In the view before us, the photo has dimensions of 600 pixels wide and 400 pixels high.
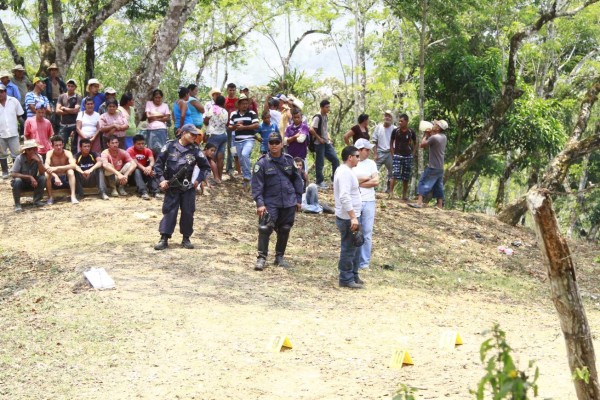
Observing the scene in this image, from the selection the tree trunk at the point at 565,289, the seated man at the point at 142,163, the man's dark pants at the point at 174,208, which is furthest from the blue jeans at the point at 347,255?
the seated man at the point at 142,163

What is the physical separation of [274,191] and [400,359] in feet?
11.9

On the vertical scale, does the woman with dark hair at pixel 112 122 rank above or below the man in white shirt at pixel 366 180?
above

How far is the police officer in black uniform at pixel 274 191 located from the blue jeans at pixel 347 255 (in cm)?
83

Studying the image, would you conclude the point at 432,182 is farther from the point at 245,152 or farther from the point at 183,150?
the point at 183,150

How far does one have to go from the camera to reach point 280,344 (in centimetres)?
693

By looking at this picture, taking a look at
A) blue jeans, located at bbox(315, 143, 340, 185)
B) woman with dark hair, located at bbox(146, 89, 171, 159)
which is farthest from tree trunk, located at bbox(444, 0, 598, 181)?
woman with dark hair, located at bbox(146, 89, 171, 159)

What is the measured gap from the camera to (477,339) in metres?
7.54

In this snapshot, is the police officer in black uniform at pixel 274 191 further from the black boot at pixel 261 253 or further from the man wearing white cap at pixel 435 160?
the man wearing white cap at pixel 435 160

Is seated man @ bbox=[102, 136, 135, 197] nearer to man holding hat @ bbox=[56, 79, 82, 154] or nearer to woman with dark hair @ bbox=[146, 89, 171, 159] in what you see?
woman with dark hair @ bbox=[146, 89, 171, 159]

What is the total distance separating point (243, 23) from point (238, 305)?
22.8 meters

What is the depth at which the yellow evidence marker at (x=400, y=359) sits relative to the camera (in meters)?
6.50

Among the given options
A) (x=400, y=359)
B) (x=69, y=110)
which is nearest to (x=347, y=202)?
(x=400, y=359)

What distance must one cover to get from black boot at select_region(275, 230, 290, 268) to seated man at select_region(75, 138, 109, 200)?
13.3 ft

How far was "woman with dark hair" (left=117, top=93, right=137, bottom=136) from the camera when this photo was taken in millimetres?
13375
